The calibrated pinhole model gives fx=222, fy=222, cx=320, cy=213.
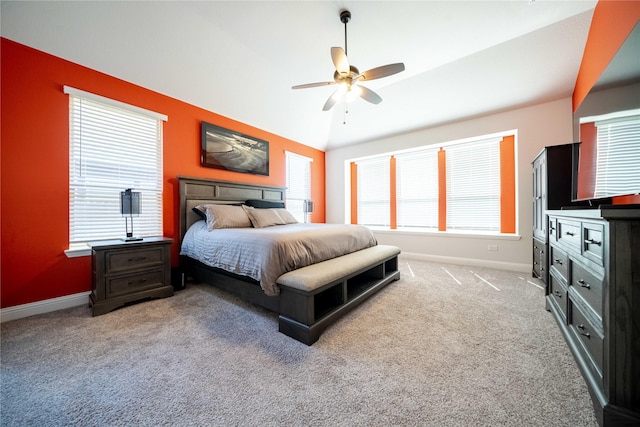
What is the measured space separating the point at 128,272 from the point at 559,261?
4.02 m

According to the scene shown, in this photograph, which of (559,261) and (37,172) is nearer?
(559,261)

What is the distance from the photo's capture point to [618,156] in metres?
1.52

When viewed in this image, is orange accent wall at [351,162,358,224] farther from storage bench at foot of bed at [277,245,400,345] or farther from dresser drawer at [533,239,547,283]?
dresser drawer at [533,239,547,283]

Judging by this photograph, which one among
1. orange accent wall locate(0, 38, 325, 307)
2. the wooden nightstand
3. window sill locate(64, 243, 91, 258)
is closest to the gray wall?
the wooden nightstand

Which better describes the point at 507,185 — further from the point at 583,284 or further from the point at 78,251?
the point at 78,251

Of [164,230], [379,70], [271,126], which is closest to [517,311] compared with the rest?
[379,70]

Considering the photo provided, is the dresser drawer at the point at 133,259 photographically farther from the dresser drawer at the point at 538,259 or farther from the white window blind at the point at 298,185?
the dresser drawer at the point at 538,259

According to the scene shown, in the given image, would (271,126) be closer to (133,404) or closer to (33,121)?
(33,121)

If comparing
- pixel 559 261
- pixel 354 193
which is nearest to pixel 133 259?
pixel 559 261

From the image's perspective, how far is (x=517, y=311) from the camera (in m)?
2.18

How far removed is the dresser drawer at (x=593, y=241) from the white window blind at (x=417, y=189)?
349cm

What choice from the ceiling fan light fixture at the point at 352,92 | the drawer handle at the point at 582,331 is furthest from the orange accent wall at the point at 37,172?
the drawer handle at the point at 582,331

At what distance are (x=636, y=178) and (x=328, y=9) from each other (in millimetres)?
2918

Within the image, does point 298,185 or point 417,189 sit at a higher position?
point 298,185
